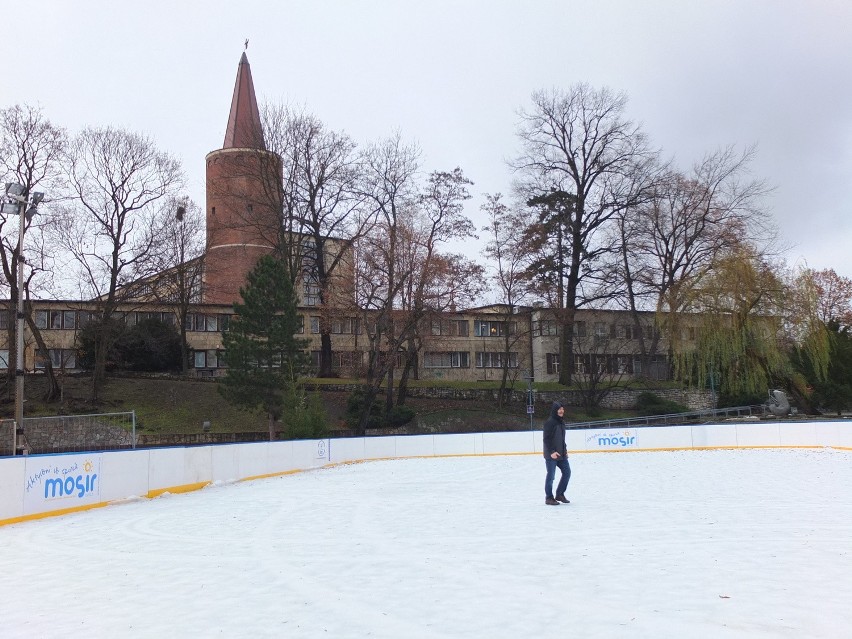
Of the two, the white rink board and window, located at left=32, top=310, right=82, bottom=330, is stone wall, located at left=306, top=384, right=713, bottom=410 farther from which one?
the white rink board

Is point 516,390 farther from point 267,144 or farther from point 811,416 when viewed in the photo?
point 267,144

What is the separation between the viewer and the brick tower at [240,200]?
48.2m

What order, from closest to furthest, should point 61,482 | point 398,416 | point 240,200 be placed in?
1. point 61,482
2. point 398,416
3. point 240,200

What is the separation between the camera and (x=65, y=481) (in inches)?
651

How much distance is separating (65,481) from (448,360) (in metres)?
50.0

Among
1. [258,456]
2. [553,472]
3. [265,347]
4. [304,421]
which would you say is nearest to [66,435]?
[258,456]

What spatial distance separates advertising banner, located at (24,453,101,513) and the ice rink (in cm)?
71

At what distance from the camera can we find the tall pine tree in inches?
1583

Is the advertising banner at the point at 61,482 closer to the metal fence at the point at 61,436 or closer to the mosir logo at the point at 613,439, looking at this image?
the metal fence at the point at 61,436

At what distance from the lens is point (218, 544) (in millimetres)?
11805

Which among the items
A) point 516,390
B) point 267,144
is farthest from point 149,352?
point 516,390

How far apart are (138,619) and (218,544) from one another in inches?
175

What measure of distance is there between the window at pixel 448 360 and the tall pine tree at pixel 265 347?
75.3 feet

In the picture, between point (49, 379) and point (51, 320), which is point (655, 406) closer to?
point (49, 379)
